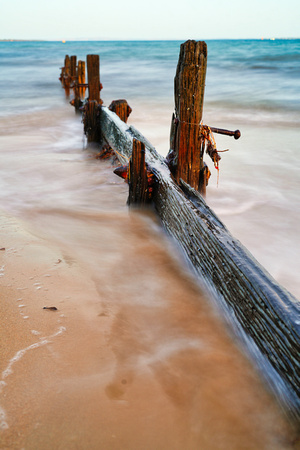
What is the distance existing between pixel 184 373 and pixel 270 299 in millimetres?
532

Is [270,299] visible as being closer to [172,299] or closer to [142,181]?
[172,299]

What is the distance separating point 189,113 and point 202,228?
1197 millimetres

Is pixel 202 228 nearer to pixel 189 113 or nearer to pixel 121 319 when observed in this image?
pixel 121 319

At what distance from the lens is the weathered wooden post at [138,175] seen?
10.8ft

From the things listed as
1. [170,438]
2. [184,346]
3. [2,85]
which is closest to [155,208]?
[184,346]

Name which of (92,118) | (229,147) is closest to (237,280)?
(92,118)

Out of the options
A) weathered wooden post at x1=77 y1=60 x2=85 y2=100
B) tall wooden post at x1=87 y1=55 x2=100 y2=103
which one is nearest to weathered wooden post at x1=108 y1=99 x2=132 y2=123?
tall wooden post at x1=87 y1=55 x2=100 y2=103

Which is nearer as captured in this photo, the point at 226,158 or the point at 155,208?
the point at 155,208

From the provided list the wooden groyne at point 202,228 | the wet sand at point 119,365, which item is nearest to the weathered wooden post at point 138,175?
the wooden groyne at point 202,228

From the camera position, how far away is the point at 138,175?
3398 millimetres

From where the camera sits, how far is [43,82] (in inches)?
688

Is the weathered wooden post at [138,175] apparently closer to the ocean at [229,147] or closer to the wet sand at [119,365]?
the ocean at [229,147]

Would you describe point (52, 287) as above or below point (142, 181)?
below

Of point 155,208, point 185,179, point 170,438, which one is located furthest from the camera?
point 155,208
